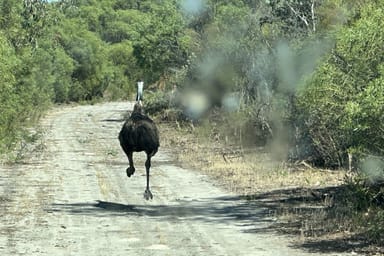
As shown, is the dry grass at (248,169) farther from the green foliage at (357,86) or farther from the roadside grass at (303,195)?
the green foliage at (357,86)

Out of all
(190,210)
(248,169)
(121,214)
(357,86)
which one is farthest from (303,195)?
(357,86)

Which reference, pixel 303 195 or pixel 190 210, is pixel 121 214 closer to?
pixel 190 210

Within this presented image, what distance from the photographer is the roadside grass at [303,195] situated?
40.9 feet

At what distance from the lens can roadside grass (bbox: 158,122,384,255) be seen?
12477 millimetres

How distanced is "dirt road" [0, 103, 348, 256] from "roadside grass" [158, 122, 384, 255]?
0.44 m

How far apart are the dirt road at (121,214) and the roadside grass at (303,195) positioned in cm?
44

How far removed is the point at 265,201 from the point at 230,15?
72.4 feet

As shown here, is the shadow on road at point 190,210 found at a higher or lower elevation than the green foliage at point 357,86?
lower

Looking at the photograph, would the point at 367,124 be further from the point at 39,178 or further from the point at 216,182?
the point at 39,178

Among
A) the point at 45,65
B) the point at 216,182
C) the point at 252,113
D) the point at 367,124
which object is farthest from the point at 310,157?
the point at 45,65

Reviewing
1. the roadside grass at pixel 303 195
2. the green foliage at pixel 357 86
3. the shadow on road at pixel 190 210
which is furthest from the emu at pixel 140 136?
the green foliage at pixel 357 86

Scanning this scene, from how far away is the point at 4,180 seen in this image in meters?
21.2

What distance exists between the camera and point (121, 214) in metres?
15.3

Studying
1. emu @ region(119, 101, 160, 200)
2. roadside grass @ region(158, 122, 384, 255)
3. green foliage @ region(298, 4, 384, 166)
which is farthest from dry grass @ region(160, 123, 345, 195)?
green foliage @ region(298, 4, 384, 166)
